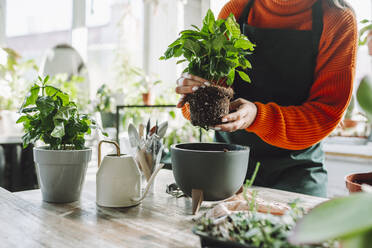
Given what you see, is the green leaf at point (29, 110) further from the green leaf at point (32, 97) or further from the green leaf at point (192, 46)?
the green leaf at point (192, 46)

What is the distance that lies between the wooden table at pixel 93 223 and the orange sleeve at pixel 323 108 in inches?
10.0

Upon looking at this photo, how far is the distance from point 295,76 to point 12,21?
3.50m

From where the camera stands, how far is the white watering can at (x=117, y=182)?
83cm

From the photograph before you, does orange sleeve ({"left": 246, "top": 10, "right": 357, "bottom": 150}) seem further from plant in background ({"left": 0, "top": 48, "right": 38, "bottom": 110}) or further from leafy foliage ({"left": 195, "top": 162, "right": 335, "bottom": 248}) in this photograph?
plant in background ({"left": 0, "top": 48, "right": 38, "bottom": 110})

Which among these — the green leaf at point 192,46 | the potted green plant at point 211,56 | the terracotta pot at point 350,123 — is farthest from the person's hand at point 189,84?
the terracotta pot at point 350,123

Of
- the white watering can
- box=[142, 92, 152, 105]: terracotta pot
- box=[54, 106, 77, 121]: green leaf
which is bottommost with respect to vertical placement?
the white watering can

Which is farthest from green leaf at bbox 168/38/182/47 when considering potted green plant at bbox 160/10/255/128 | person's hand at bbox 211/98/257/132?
person's hand at bbox 211/98/257/132

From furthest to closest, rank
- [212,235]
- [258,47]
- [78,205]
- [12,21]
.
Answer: [12,21] < [258,47] < [78,205] < [212,235]

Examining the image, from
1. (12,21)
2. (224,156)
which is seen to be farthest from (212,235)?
(12,21)

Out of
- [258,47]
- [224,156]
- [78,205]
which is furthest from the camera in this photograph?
[258,47]

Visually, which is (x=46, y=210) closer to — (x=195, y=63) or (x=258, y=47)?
(x=195, y=63)

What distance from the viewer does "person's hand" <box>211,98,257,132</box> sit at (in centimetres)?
94

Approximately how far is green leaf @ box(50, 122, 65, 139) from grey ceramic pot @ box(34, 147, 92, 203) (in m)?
0.06

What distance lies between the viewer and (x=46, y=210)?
2.63 ft
